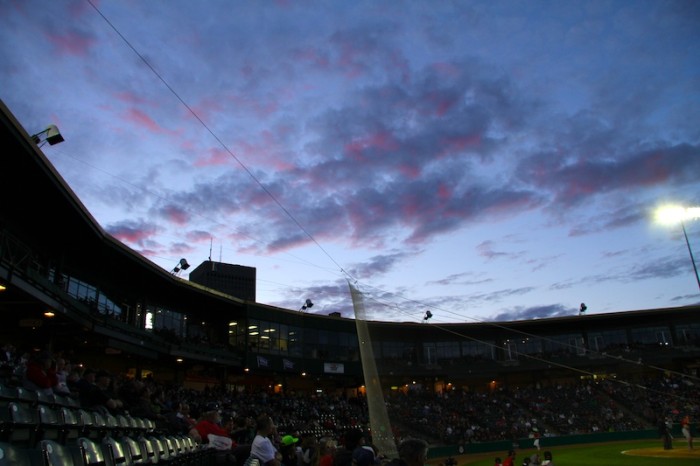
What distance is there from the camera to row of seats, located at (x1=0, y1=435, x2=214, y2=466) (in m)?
4.04

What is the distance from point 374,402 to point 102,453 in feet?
38.5

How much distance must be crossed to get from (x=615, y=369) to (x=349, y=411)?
3159 cm

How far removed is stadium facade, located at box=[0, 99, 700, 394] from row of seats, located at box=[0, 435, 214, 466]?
12.7m

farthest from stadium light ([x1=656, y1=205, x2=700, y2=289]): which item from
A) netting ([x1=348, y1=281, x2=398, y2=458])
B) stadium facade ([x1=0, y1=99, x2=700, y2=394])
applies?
netting ([x1=348, y1=281, x2=398, y2=458])

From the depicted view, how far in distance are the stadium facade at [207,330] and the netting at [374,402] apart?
10.2 meters

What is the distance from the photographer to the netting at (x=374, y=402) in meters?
15.5

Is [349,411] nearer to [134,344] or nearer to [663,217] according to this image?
[134,344]

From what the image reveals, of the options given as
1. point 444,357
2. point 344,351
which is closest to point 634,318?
point 444,357

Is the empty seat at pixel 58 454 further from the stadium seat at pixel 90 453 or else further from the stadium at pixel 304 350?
the stadium at pixel 304 350

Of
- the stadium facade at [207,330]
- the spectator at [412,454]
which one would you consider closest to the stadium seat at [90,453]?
the spectator at [412,454]

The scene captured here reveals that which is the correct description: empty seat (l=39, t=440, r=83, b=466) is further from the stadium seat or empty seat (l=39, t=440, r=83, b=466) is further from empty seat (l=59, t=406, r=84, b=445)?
empty seat (l=59, t=406, r=84, b=445)

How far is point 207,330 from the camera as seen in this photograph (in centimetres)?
4531

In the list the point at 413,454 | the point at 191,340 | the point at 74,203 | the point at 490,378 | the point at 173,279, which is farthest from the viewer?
the point at 490,378

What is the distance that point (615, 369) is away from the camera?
57.8m
